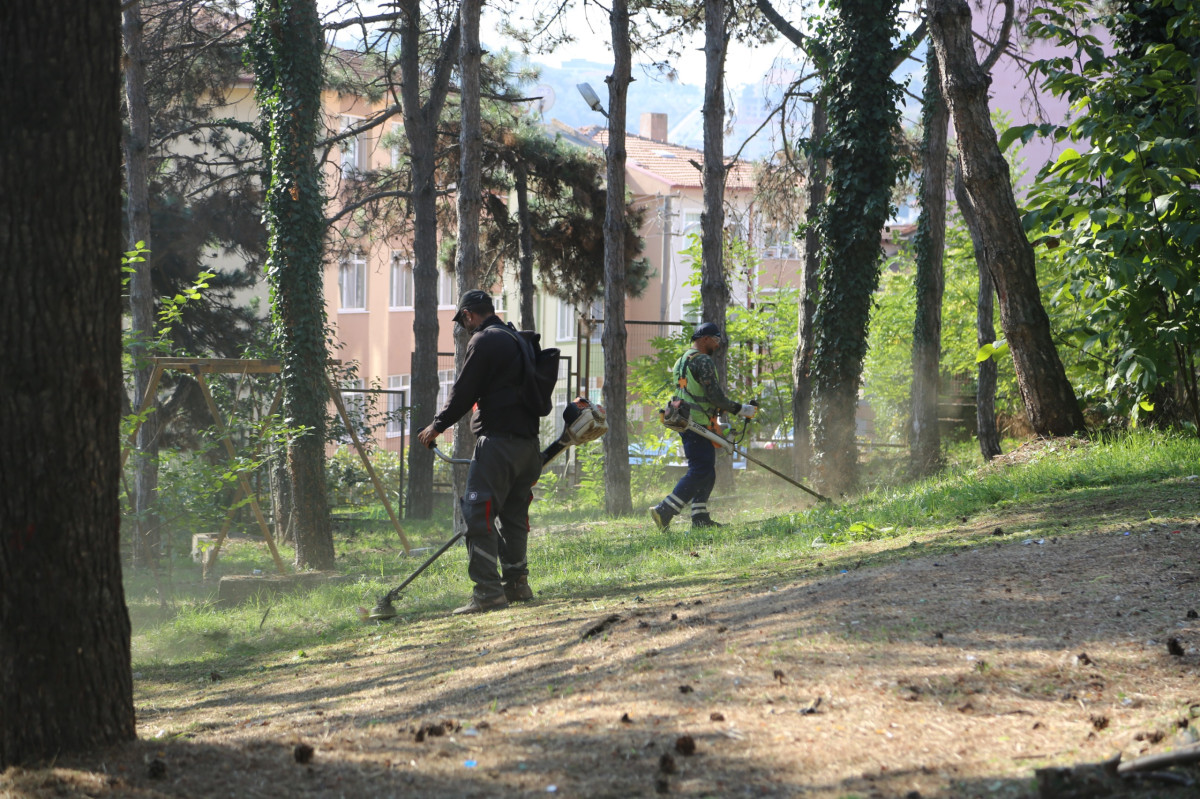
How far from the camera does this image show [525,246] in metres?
20.2

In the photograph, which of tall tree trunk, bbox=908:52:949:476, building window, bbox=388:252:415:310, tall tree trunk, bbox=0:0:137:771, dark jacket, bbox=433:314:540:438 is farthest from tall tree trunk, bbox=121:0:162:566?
building window, bbox=388:252:415:310

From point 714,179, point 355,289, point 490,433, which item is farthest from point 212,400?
point 355,289

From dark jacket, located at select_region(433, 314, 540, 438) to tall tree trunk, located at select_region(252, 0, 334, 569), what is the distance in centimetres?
469

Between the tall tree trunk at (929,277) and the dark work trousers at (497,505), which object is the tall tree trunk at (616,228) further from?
the dark work trousers at (497,505)

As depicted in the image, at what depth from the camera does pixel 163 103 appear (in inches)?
631

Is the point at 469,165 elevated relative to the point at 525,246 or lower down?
elevated

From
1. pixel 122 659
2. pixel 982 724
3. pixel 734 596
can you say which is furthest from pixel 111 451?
pixel 734 596

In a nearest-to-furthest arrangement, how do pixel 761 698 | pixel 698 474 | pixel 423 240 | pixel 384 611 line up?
pixel 761 698 → pixel 384 611 → pixel 698 474 → pixel 423 240

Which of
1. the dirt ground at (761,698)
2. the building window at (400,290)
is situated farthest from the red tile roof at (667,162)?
the dirt ground at (761,698)

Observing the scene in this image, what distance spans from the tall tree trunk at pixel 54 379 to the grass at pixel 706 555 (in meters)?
2.89

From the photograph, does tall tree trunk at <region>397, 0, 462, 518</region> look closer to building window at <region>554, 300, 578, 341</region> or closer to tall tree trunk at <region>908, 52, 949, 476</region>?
tall tree trunk at <region>908, 52, 949, 476</region>

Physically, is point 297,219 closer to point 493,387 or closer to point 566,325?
point 493,387

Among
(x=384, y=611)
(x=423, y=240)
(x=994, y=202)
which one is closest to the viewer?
(x=384, y=611)

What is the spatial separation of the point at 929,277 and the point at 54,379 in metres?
13.0
